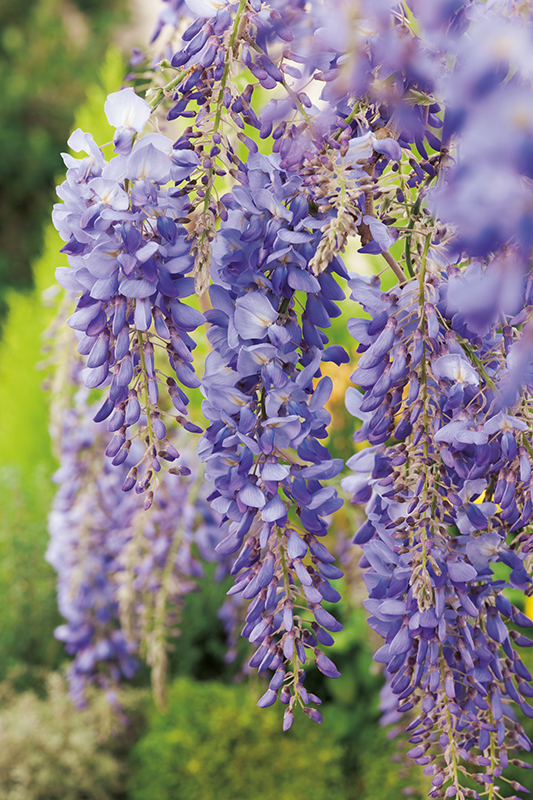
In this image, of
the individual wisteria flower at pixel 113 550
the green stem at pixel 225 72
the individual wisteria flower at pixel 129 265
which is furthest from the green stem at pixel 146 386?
the individual wisteria flower at pixel 113 550

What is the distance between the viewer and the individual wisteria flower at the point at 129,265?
1.59 feet

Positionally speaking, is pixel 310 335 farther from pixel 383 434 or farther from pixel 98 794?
pixel 98 794

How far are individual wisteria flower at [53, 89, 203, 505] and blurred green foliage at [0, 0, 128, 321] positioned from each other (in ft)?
11.8

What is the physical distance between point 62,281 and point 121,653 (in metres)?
1.17

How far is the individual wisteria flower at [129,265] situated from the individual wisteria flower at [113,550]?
706mm

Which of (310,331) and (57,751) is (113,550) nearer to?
(57,751)

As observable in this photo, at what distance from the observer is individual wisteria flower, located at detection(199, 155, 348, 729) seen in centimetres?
50

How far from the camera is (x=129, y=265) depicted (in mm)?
473

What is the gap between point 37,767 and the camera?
1.42 metres

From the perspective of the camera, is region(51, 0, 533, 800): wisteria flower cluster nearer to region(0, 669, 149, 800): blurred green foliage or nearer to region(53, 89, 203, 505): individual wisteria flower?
region(53, 89, 203, 505): individual wisteria flower

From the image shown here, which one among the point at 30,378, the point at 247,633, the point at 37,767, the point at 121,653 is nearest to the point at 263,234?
the point at 247,633

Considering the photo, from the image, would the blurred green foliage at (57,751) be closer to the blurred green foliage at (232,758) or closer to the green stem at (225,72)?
the blurred green foliage at (232,758)

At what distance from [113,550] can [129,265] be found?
42.5 inches

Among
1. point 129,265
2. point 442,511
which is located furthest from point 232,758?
point 129,265
